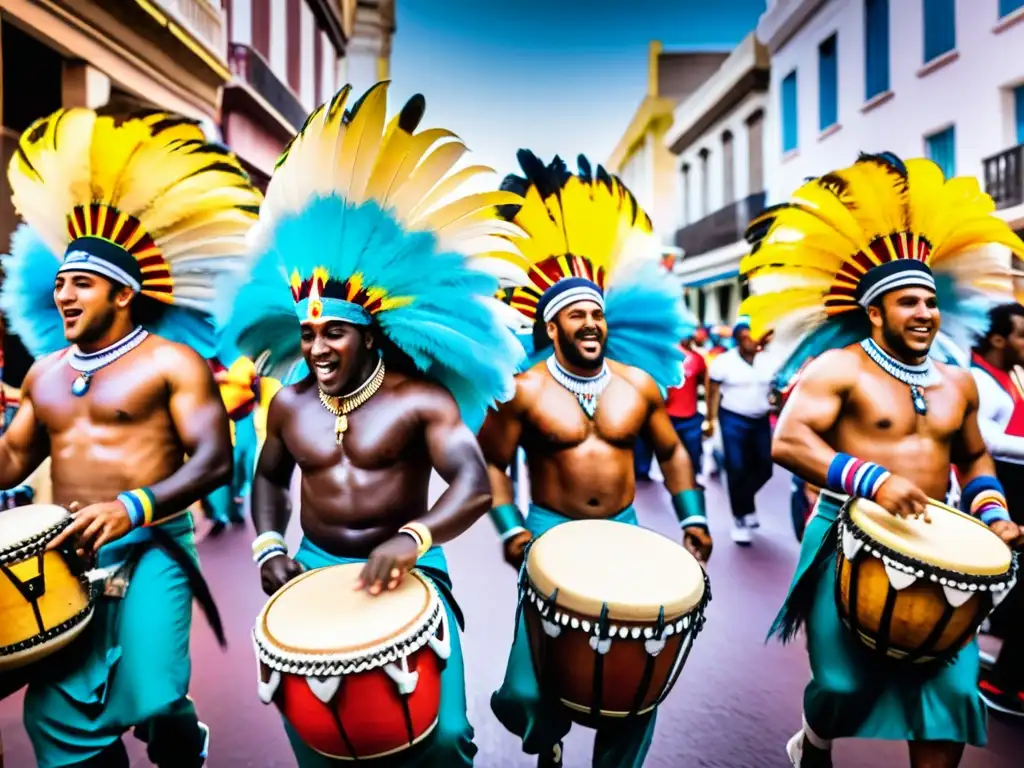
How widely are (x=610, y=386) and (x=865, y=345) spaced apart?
0.92m

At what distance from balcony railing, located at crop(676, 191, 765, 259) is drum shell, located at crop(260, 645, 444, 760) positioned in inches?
489

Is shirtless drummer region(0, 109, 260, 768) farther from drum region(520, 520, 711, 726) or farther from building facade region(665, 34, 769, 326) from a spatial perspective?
building facade region(665, 34, 769, 326)

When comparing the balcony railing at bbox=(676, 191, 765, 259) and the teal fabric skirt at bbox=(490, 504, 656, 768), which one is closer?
the teal fabric skirt at bbox=(490, 504, 656, 768)

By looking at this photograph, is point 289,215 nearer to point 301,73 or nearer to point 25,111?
point 25,111

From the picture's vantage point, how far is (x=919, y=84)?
6711 millimetres

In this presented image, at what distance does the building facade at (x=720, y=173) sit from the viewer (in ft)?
43.9

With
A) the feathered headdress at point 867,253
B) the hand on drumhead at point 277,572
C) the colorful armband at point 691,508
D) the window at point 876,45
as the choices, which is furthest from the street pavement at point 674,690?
the window at point 876,45

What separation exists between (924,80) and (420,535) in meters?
7.37

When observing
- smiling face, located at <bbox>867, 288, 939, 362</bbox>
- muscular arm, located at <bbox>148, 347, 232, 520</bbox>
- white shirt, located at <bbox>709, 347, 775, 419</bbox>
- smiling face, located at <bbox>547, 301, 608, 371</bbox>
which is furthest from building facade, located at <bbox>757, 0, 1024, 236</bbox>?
muscular arm, located at <bbox>148, 347, 232, 520</bbox>

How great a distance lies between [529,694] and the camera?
2.14 meters

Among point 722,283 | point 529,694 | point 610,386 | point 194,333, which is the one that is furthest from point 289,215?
point 722,283

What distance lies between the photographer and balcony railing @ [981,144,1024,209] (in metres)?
6.62

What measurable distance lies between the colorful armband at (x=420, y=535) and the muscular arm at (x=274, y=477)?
63 centimetres

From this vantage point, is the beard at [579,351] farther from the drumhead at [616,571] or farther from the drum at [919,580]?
the drum at [919,580]
